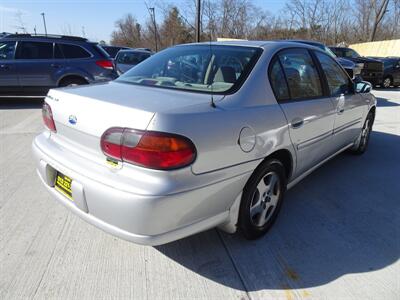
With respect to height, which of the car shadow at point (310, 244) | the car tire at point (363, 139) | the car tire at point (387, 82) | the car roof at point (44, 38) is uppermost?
the car roof at point (44, 38)

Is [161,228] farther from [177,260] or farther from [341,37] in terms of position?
[341,37]

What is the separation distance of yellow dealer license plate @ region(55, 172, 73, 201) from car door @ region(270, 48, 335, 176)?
1685 millimetres

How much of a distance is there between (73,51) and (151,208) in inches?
288

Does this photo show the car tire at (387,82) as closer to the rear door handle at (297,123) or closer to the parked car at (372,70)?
the parked car at (372,70)

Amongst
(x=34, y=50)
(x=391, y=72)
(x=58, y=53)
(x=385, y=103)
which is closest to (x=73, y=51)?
(x=58, y=53)

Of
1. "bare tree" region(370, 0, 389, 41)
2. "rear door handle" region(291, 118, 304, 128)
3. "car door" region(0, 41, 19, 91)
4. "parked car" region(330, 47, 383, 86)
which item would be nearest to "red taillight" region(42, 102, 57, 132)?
"rear door handle" region(291, 118, 304, 128)

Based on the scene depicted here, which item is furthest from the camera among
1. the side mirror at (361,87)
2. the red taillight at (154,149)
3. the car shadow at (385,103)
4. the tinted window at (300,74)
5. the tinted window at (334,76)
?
the car shadow at (385,103)

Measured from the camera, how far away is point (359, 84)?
416cm

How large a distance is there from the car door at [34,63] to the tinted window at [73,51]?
308 mm

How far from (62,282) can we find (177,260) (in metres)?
0.80

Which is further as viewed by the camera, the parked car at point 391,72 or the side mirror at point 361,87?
the parked car at point 391,72

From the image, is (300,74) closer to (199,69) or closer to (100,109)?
(199,69)

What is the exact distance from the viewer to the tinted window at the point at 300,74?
282cm

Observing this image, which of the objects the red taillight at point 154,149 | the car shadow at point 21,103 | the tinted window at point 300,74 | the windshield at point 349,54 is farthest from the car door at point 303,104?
the windshield at point 349,54
